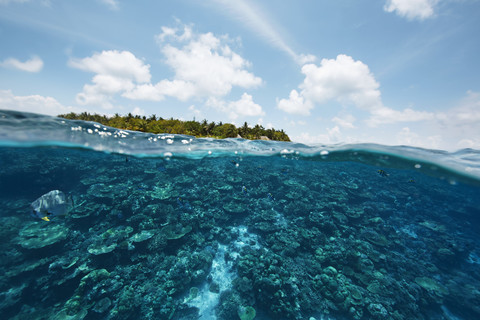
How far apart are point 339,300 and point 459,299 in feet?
23.4

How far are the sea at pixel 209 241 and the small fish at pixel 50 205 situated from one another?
0.04 m

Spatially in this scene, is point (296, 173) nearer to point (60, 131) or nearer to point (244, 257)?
point (244, 257)

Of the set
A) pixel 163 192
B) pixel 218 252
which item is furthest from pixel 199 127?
pixel 218 252

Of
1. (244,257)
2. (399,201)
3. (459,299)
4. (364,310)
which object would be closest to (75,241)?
(244,257)

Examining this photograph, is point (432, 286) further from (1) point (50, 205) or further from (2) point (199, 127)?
(2) point (199, 127)

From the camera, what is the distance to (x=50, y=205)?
189 inches

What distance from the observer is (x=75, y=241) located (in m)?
9.39

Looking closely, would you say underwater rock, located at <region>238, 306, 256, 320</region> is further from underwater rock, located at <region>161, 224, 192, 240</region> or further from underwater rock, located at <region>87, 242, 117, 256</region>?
underwater rock, located at <region>87, 242, 117, 256</region>

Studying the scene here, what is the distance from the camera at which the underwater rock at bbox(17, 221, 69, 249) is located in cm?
845

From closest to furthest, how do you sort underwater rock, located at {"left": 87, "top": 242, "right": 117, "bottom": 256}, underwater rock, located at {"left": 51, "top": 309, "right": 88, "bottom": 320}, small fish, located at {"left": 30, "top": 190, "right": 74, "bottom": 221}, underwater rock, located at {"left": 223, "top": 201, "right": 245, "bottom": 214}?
small fish, located at {"left": 30, "top": 190, "right": 74, "bottom": 221}, underwater rock, located at {"left": 51, "top": 309, "right": 88, "bottom": 320}, underwater rock, located at {"left": 87, "top": 242, "right": 117, "bottom": 256}, underwater rock, located at {"left": 223, "top": 201, "right": 245, "bottom": 214}

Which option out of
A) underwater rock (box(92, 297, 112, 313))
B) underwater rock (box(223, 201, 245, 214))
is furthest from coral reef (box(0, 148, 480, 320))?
underwater rock (box(223, 201, 245, 214))

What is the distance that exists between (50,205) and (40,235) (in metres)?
7.36

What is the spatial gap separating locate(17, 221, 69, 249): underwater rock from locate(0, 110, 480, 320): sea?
0.26ft

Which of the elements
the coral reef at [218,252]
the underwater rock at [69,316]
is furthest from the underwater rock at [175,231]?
the underwater rock at [69,316]
